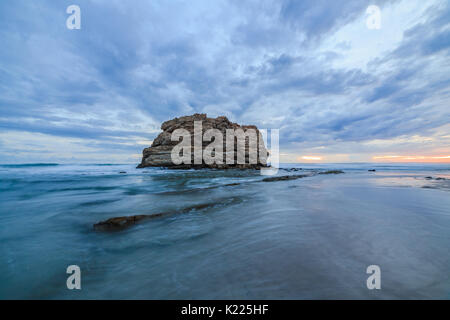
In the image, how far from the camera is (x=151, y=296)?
1.78 meters

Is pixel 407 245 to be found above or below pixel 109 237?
above

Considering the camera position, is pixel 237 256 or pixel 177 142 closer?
pixel 237 256

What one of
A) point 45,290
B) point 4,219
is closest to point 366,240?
point 45,290

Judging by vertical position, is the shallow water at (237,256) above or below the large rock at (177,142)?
below

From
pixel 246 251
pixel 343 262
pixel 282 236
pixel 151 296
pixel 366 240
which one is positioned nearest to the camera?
pixel 151 296

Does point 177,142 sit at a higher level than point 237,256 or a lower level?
higher

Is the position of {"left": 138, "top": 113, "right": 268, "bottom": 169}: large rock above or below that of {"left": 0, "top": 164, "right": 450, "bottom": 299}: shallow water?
above

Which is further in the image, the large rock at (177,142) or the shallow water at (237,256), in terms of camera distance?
the large rock at (177,142)

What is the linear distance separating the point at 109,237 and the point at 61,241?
853mm

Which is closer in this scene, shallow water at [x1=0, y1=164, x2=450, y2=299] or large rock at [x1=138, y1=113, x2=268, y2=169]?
shallow water at [x1=0, y1=164, x2=450, y2=299]
